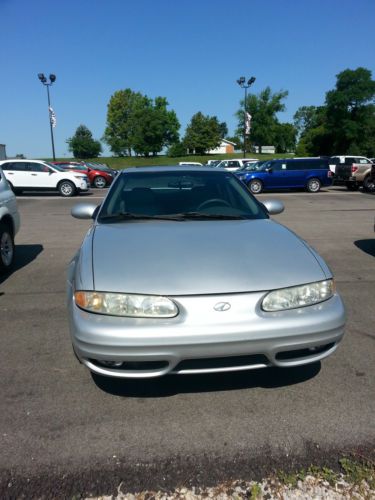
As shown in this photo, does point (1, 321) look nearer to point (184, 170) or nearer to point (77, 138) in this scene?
point (184, 170)

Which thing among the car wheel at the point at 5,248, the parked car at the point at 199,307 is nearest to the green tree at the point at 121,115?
the car wheel at the point at 5,248

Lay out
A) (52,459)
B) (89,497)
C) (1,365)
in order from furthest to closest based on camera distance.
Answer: (1,365)
(52,459)
(89,497)

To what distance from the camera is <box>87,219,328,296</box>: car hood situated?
7.43 ft

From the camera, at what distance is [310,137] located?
243 ft

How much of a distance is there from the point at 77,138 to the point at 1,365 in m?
98.8

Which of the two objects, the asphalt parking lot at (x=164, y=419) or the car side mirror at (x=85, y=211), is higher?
the car side mirror at (x=85, y=211)

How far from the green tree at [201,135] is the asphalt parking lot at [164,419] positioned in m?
93.3

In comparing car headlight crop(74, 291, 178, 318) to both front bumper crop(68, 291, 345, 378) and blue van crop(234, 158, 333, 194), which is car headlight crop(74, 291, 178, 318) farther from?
blue van crop(234, 158, 333, 194)

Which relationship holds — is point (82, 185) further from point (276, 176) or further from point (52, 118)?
point (52, 118)

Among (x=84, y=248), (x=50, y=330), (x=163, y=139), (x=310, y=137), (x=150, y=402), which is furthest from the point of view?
(x=163, y=139)

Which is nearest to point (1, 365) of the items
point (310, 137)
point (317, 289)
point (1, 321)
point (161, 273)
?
point (1, 321)

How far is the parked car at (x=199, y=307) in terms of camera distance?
2.14 m

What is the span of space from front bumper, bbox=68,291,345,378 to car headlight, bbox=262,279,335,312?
0.04m

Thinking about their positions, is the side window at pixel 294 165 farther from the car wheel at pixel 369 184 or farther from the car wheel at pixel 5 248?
the car wheel at pixel 5 248
